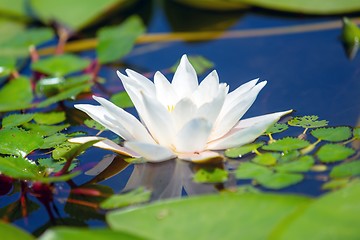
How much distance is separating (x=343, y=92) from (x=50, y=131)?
0.88m

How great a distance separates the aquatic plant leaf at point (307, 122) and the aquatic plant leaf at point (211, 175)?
0.29 metres

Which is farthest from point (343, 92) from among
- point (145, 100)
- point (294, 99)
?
point (145, 100)

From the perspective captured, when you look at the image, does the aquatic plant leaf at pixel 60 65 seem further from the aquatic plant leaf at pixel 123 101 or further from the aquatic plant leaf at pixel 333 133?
the aquatic plant leaf at pixel 333 133

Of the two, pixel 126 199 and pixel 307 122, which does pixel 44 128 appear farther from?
pixel 307 122

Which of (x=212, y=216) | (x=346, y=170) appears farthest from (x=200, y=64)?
(x=212, y=216)

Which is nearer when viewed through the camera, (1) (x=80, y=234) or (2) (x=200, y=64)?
(1) (x=80, y=234)

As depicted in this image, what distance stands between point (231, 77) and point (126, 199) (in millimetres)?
852

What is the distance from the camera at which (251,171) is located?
1196mm

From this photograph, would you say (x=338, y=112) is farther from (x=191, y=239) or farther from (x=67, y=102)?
(x=67, y=102)

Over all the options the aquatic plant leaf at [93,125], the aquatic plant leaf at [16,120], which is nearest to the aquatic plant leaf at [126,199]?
the aquatic plant leaf at [93,125]

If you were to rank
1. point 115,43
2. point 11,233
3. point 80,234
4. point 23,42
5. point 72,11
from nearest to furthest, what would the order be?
point 80,234 < point 11,233 < point 115,43 < point 23,42 < point 72,11

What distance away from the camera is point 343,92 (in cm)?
170

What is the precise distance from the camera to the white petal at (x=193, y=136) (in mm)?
1230

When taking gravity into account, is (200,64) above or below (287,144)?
above
